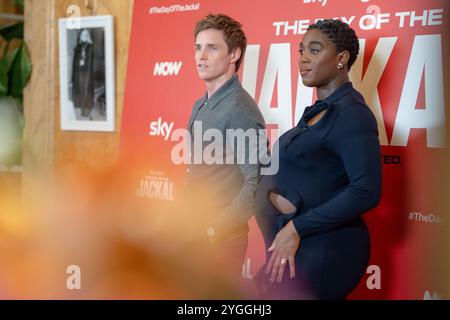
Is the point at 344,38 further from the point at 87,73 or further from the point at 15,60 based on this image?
the point at 15,60

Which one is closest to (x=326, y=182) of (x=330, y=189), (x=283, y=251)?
(x=330, y=189)

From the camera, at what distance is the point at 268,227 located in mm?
1559

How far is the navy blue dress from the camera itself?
1.42 metres

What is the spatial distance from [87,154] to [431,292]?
103 centimetres

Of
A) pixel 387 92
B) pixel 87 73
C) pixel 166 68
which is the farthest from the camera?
pixel 87 73

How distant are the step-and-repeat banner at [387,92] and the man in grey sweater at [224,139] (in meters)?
0.03

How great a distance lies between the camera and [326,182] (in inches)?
57.1

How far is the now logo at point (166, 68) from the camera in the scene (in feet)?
5.73

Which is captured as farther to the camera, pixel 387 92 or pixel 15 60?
pixel 15 60

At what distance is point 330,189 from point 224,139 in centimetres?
31

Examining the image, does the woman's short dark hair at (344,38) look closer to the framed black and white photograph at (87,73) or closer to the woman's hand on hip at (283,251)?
the woman's hand on hip at (283,251)

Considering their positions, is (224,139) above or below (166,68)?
below
